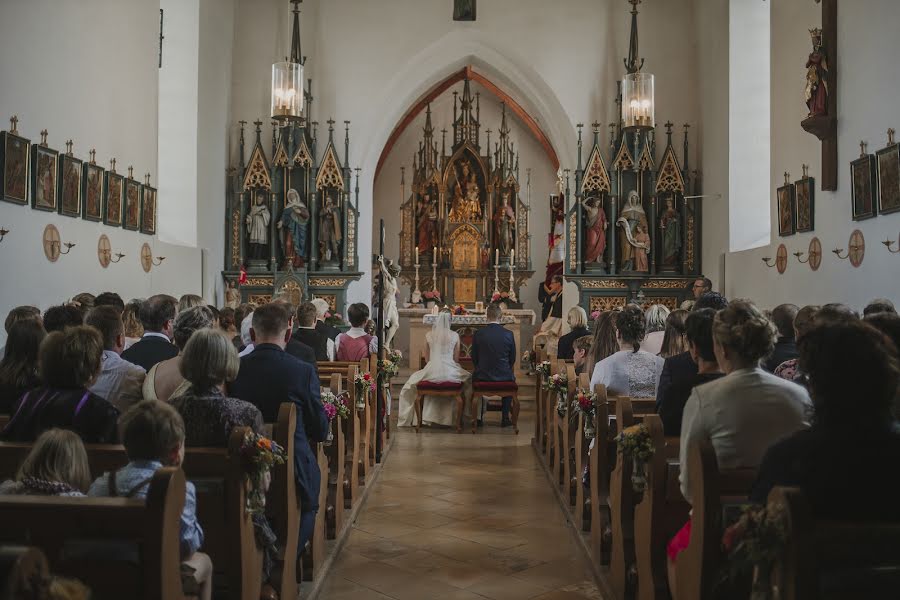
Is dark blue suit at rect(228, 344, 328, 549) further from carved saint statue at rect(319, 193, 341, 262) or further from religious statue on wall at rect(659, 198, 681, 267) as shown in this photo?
religious statue on wall at rect(659, 198, 681, 267)

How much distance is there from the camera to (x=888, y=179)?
8.33m

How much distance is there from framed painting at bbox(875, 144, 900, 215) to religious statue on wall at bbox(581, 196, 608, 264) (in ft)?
21.1

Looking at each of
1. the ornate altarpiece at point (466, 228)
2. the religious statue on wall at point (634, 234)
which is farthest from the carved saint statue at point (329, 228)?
the religious statue on wall at point (634, 234)

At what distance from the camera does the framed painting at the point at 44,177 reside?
8.34 meters

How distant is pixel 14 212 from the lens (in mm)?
8008

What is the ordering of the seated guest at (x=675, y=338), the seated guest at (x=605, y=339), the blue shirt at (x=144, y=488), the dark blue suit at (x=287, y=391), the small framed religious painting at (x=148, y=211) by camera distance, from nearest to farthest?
the blue shirt at (x=144, y=488), the dark blue suit at (x=287, y=391), the seated guest at (x=675, y=338), the seated guest at (x=605, y=339), the small framed religious painting at (x=148, y=211)

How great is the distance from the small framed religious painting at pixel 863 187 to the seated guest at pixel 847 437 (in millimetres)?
6944

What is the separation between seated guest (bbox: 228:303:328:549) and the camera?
4145 millimetres

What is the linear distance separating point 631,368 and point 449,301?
13.1 meters

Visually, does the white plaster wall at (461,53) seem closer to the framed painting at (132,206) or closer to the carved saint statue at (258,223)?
the carved saint statue at (258,223)

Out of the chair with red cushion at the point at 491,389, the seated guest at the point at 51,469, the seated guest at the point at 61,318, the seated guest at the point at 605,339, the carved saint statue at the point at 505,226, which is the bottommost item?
the chair with red cushion at the point at 491,389

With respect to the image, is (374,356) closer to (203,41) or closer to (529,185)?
(203,41)

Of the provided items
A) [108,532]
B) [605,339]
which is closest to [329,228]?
[605,339]

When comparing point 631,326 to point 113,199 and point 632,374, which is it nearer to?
point 632,374
